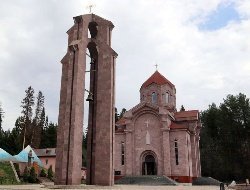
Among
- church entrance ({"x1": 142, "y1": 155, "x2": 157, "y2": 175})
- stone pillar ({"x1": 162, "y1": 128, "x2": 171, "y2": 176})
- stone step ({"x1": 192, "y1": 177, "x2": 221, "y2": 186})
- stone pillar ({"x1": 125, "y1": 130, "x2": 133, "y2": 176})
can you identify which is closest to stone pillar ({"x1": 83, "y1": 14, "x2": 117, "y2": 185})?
stone pillar ({"x1": 162, "y1": 128, "x2": 171, "y2": 176})

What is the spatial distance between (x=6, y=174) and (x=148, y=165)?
1458cm

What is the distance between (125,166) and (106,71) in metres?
17.0

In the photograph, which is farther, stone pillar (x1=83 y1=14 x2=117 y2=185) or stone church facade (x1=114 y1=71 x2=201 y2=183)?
stone church facade (x1=114 y1=71 x2=201 y2=183)

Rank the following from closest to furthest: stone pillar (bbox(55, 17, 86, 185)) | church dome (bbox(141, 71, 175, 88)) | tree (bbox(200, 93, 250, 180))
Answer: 1. stone pillar (bbox(55, 17, 86, 185))
2. church dome (bbox(141, 71, 175, 88))
3. tree (bbox(200, 93, 250, 180))

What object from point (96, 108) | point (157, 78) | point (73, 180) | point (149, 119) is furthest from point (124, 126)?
point (73, 180)

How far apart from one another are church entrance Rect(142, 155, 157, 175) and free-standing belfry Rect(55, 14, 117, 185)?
637 inches

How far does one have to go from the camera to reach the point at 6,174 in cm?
2642

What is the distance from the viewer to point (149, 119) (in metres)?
33.4

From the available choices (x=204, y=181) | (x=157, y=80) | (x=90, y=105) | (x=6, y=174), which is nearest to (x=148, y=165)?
(x=204, y=181)

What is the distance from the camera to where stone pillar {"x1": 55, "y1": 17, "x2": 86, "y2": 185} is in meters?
15.4

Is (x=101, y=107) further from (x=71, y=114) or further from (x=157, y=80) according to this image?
(x=157, y=80)

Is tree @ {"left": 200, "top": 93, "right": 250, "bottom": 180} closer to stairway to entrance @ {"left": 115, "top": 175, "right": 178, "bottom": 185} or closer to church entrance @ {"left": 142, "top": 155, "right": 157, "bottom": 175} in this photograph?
church entrance @ {"left": 142, "top": 155, "right": 157, "bottom": 175}

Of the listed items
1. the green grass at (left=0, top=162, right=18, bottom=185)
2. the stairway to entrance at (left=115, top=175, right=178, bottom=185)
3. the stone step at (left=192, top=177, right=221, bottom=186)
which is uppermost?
the green grass at (left=0, top=162, right=18, bottom=185)

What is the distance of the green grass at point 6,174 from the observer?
80.5ft
